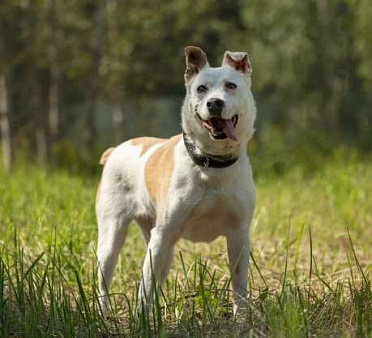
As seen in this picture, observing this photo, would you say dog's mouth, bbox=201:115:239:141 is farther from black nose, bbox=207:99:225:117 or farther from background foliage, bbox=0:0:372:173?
background foliage, bbox=0:0:372:173

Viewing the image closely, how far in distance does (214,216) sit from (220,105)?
26.5 inches

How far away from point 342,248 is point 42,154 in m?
10.5

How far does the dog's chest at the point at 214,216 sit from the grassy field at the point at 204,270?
160 millimetres

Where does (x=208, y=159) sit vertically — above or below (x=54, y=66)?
below

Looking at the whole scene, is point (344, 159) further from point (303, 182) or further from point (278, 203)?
point (278, 203)

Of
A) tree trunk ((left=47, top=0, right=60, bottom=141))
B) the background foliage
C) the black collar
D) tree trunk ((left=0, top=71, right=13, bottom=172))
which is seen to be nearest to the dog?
the black collar

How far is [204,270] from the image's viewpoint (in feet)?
14.3

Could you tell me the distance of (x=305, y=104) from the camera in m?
26.5

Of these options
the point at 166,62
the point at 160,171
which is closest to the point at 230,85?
the point at 160,171

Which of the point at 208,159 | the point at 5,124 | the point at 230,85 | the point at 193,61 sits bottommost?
the point at 208,159

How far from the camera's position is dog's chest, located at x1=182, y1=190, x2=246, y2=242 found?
15.3ft

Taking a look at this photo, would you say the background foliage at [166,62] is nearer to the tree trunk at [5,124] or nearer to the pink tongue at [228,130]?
the tree trunk at [5,124]

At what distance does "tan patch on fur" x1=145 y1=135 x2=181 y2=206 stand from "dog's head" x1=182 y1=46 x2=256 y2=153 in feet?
0.88

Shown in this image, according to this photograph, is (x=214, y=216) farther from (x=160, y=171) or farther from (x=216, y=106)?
(x=216, y=106)
